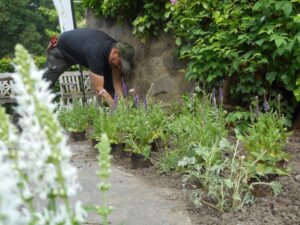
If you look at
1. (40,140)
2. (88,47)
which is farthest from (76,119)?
(40,140)

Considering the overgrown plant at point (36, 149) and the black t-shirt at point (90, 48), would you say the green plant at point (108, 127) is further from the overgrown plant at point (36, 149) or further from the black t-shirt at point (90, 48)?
the overgrown plant at point (36, 149)

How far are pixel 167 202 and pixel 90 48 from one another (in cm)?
302

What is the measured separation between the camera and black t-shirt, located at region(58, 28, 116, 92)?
5.17 metres

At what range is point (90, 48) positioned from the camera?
521 centimetres

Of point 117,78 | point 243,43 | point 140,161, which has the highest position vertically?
point 243,43

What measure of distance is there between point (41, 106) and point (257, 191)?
1983 millimetres

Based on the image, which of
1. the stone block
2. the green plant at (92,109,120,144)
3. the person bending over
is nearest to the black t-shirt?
the person bending over

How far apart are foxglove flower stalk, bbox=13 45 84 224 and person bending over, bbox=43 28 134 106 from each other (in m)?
3.90

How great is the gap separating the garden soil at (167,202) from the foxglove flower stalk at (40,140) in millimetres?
1433

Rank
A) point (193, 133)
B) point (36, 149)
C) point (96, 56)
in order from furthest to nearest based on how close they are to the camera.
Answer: point (96, 56)
point (193, 133)
point (36, 149)

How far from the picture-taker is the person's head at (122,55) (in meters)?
5.43

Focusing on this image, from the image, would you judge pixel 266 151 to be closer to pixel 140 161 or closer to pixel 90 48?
pixel 140 161

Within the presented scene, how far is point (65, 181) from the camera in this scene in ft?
3.22

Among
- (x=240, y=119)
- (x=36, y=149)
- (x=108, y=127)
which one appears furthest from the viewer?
(x=240, y=119)
